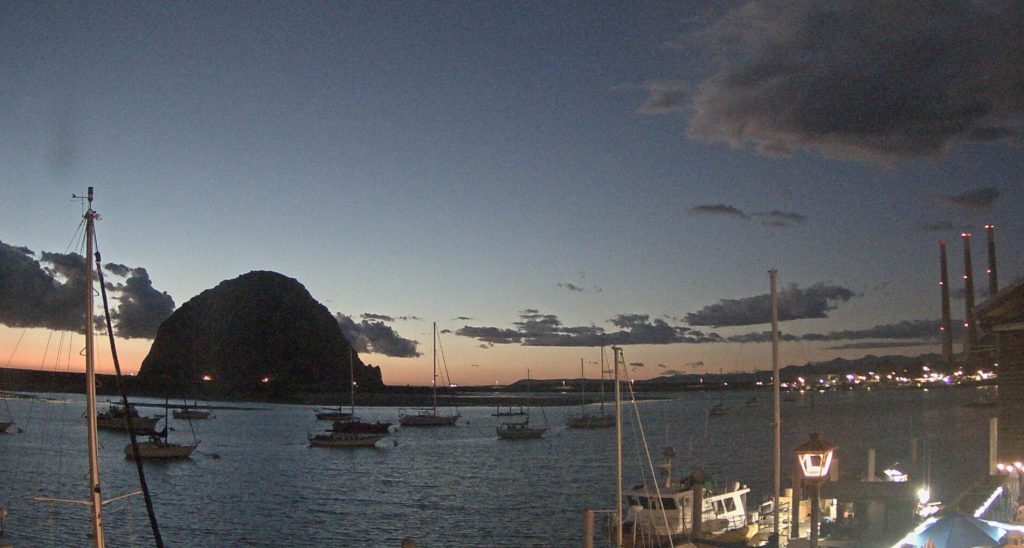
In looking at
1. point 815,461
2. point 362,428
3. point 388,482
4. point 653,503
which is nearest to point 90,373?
point 815,461

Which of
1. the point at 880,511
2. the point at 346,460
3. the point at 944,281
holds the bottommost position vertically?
the point at 346,460

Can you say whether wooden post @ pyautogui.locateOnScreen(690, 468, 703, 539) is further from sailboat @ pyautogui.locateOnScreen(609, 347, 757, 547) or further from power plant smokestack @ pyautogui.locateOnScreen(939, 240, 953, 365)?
power plant smokestack @ pyautogui.locateOnScreen(939, 240, 953, 365)

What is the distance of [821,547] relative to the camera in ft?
61.0

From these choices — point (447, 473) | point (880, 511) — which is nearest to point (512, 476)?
point (447, 473)

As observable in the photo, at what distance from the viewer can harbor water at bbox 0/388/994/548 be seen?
47.8 meters

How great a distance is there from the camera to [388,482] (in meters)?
73.2

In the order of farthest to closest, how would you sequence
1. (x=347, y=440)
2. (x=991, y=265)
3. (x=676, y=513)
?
1. (x=347, y=440)
2. (x=991, y=265)
3. (x=676, y=513)

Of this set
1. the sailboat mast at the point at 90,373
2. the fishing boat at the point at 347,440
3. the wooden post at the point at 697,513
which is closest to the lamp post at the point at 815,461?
the sailboat mast at the point at 90,373

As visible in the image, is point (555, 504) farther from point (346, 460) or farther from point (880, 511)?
point (346, 460)

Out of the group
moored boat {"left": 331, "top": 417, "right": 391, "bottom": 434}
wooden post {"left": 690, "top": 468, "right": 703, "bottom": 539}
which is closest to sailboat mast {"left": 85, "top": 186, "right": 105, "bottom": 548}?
wooden post {"left": 690, "top": 468, "right": 703, "bottom": 539}

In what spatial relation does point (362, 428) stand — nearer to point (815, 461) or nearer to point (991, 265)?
point (991, 265)

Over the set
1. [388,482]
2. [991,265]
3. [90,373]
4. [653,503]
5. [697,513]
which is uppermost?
[991,265]

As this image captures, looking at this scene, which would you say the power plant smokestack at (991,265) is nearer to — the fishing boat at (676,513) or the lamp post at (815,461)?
the fishing boat at (676,513)

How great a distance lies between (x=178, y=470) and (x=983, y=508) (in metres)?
77.1
